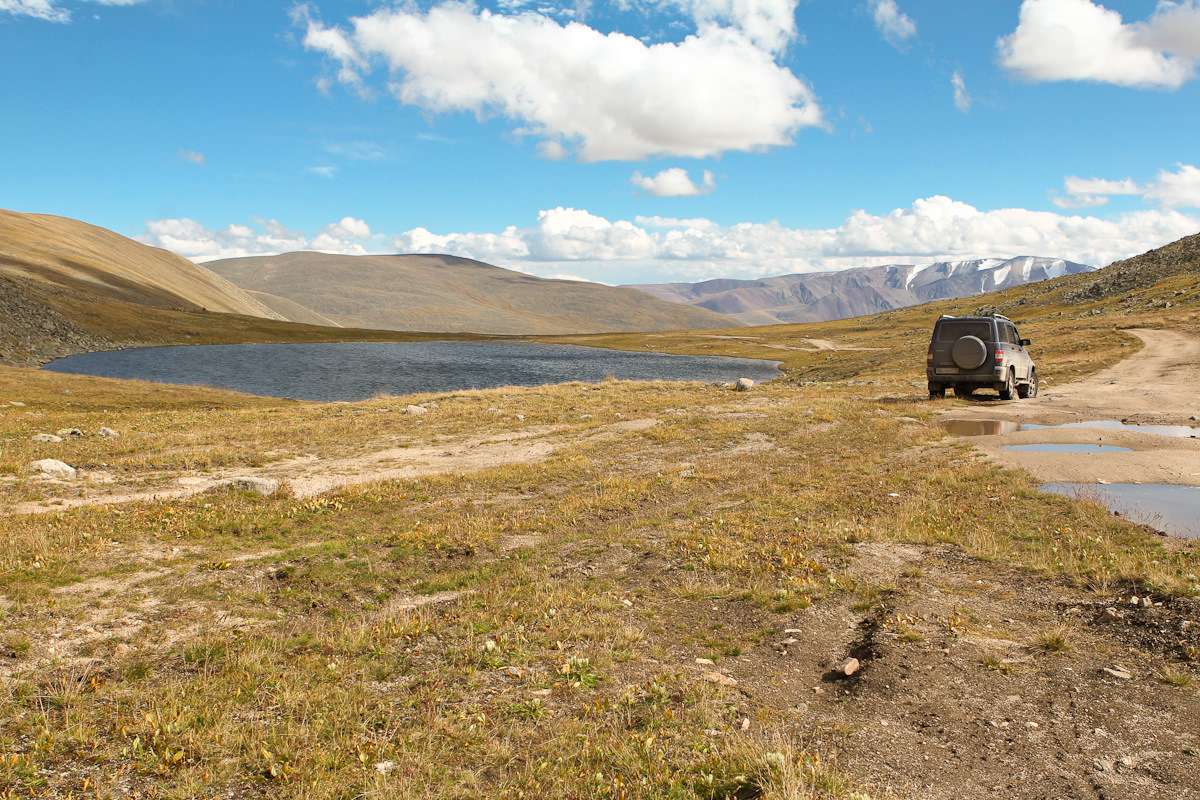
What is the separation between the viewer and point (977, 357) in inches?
1097

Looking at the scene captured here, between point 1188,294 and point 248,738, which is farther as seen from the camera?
point 1188,294

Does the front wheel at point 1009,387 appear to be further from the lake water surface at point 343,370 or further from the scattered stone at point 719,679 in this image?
the lake water surface at point 343,370

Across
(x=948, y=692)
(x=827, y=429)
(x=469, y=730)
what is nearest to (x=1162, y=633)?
(x=948, y=692)

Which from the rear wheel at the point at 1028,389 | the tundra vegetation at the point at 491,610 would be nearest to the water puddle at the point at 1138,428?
the tundra vegetation at the point at 491,610

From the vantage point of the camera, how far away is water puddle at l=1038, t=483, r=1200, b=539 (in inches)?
464

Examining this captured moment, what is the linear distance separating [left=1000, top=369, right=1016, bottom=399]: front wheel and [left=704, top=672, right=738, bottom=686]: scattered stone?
26633 millimetres

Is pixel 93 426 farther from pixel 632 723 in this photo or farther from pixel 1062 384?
pixel 1062 384

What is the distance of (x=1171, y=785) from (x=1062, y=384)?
119 feet

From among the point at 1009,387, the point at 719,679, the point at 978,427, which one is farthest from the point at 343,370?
the point at 719,679

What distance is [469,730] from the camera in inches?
241

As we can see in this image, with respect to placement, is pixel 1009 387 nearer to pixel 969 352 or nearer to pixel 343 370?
pixel 969 352

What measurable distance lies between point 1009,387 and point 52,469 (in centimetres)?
3473

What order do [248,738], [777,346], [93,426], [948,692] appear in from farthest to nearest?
[777,346] → [93,426] → [948,692] → [248,738]

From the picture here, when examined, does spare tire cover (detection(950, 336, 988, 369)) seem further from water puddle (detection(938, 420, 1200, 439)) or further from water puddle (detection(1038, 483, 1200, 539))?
water puddle (detection(1038, 483, 1200, 539))
